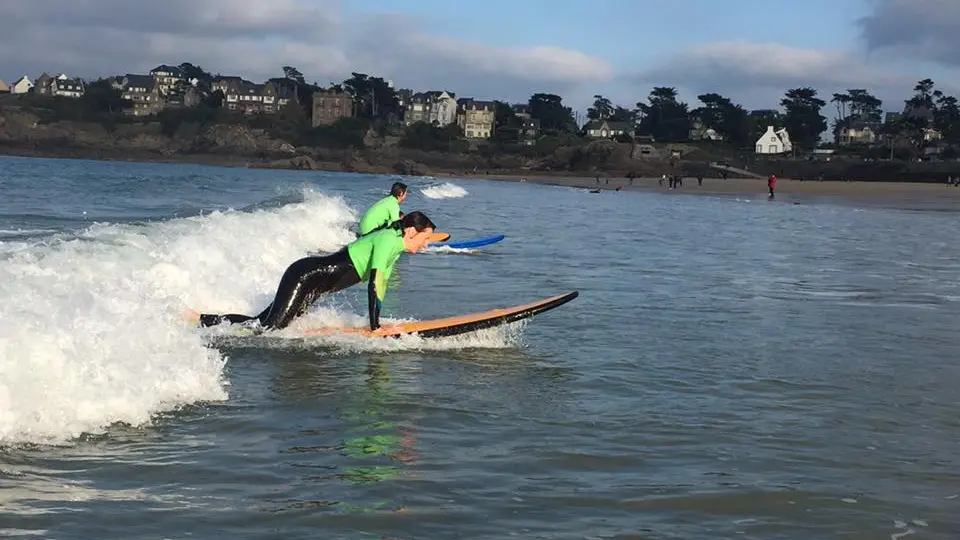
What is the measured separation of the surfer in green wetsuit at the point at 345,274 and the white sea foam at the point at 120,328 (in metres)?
0.20

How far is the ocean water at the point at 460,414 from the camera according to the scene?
5488 mm

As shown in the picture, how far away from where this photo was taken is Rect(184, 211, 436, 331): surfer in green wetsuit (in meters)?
10.4

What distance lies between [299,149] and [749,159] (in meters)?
70.4

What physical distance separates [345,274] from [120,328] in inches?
118

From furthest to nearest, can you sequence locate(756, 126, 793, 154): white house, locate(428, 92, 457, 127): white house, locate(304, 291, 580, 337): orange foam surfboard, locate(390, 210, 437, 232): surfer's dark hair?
locate(428, 92, 457, 127): white house, locate(756, 126, 793, 154): white house, locate(304, 291, 580, 337): orange foam surfboard, locate(390, 210, 437, 232): surfer's dark hair

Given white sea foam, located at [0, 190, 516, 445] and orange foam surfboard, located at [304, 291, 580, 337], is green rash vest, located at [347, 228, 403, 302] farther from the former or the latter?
white sea foam, located at [0, 190, 516, 445]

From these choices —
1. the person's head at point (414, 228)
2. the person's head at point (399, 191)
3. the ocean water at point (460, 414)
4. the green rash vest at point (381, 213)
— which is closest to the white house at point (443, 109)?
the green rash vest at point (381, 213)

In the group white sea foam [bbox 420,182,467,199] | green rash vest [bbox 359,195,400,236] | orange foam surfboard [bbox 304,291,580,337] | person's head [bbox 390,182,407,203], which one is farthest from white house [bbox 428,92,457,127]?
orange foam surfboard [bbox 304,291,580,337]

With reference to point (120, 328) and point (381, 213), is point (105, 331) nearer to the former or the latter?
point (120, 328)

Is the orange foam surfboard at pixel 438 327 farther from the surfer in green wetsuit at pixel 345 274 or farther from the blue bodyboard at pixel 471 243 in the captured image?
the blue bodyboard at pixel 471 243

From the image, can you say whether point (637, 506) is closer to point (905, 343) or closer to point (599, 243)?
point (905, 343)

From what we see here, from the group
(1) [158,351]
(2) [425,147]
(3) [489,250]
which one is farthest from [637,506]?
(2) [425,147]

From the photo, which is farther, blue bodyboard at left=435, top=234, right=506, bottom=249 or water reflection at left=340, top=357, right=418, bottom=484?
blue bodyboard at left=435, top=234, right=506, bottom=249

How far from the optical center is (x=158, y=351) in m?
8.17
